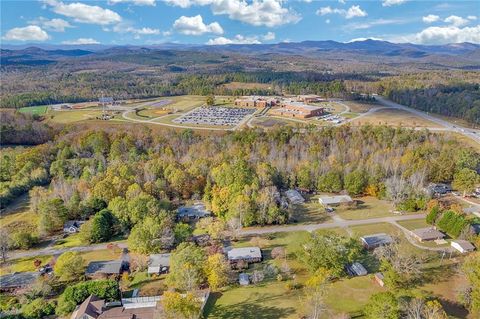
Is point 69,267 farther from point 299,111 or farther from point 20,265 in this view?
point 299,111

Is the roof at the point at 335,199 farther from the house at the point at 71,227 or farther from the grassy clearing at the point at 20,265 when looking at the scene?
the grassy clearing at the point at 20,265

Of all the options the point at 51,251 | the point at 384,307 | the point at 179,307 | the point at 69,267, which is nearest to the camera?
the point at 384,307

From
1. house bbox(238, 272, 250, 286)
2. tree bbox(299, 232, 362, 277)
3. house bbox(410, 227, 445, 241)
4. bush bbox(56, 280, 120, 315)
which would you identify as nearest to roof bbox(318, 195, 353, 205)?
house bbox(410, 227, 445, 241)

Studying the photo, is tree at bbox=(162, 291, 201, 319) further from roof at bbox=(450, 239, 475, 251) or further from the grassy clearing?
roof at bbox=(450, 239, 475, 251)

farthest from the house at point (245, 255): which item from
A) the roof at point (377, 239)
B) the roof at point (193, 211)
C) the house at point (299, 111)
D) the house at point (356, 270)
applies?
the house at point (299, 111)

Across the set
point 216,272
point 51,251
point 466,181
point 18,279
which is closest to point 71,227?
point 51,251
